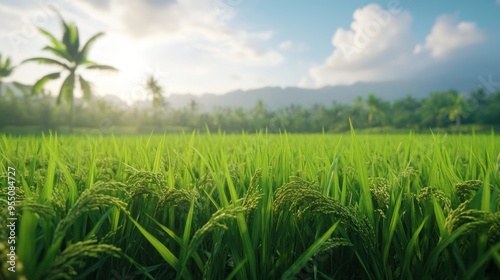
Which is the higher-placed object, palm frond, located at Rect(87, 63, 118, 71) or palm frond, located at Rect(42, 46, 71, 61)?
palm frond, located at Rect(42, 46, 71, 61)

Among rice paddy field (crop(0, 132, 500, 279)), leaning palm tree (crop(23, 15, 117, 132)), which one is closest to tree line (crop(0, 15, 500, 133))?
leaning palm tree (crop(23, 15, 117, 132))

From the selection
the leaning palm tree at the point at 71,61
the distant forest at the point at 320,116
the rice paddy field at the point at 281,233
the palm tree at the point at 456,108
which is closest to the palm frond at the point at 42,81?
the leaning palm tree at the point at 71,61

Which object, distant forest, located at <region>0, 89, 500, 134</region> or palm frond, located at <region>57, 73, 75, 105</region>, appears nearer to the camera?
palm frond, located at <region>57, 73, 75, 105</region>

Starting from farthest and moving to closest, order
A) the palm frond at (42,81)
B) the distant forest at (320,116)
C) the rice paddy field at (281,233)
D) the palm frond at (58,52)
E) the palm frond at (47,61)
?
the distant forest at (320,116) → the palm frond at (58,52) → the palm frond at (47,61) → the palm frond at (42,81) → the rice paddy field at (281,233)

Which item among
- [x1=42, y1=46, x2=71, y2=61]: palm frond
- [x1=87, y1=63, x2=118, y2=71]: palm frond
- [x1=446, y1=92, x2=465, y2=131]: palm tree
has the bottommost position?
[x1=446, y1=92, x2=465, y2=131]: palm tree

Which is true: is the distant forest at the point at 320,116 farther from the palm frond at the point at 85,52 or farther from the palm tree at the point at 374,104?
the palm frond at the point at 85,52

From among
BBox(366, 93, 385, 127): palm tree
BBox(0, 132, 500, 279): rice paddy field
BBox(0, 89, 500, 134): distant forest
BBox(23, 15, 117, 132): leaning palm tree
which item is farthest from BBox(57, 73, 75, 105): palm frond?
BBox(366, 93, 385, 127): palm tree

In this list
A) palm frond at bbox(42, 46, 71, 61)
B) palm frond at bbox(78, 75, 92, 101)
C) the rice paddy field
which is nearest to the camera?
the rice paddy field

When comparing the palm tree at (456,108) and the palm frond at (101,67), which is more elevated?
the palm frond at (101,67)

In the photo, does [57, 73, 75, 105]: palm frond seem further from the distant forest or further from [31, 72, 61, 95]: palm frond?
the distant forest

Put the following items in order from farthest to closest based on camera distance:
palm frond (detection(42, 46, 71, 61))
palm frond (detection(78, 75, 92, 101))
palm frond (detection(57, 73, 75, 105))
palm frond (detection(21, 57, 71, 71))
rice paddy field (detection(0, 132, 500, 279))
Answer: palm frond (detection(57, 73, 75, 105)) < palm frond (detection(78, 75, 92, 101)) < palm frond (detection(42, 46, 71, 61)) < palm frond (detection(21, 57, 71, 71)) < rice paddy field (detection(0, 132, 500, 279))

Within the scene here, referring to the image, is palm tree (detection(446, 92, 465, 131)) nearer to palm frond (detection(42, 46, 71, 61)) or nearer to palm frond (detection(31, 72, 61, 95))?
palm frond (detection(42, 46, 71, 61))

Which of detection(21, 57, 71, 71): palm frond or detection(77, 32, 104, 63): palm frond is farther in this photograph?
detection(77, 32, 104, 63): palm frond

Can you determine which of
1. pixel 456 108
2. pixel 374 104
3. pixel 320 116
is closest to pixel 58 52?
pixel 320 116
